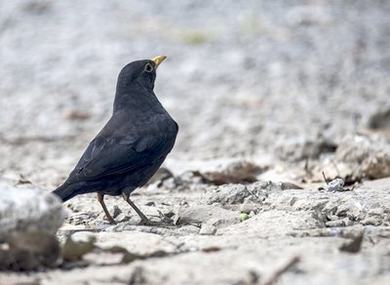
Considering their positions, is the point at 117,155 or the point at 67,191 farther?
the point at 117,155

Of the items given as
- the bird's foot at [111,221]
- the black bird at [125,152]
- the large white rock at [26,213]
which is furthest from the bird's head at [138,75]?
the large white rock at [26,213]

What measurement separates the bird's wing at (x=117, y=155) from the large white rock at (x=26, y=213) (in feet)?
4.37

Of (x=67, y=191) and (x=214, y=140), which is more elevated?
(x=67, y=191)

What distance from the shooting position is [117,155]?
19.0ft

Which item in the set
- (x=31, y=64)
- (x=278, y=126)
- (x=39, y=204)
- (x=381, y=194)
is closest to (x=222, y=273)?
(x=39, y=204)

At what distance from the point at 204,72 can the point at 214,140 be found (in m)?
2.24

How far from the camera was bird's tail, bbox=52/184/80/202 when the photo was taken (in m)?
5.54

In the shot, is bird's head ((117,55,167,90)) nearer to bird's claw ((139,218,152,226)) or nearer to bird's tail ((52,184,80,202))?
bird's tail ((52,184,80,202))

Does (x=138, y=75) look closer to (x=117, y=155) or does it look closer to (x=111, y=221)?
(x=117, y=155)

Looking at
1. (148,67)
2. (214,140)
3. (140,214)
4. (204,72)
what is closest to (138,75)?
(148,67)

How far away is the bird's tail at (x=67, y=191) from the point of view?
5539 millimetres

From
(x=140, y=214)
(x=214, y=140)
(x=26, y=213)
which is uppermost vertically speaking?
(x=26, y=213)

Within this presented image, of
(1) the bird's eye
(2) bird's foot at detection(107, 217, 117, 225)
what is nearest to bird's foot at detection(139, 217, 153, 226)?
(2) bird's foot at detection(107, 217, 117, 225)

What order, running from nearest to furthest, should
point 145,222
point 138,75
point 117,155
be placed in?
point 145,222 → point 117,155 → point 138,75
